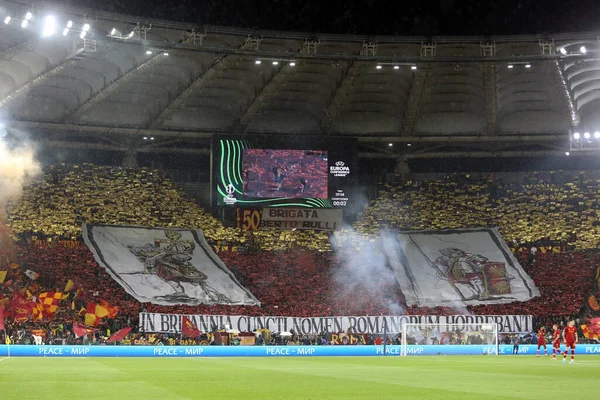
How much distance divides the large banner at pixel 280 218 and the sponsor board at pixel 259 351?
43.5ft

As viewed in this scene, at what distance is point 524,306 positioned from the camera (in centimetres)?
5191

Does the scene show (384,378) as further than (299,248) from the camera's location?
No

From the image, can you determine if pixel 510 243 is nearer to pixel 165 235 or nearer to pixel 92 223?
pixel 165 235

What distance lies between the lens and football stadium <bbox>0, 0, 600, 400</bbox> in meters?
43.6

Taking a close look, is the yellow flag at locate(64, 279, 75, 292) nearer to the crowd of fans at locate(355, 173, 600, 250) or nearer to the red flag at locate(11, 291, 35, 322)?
the red flag at locate(11, 291, 35, 322)

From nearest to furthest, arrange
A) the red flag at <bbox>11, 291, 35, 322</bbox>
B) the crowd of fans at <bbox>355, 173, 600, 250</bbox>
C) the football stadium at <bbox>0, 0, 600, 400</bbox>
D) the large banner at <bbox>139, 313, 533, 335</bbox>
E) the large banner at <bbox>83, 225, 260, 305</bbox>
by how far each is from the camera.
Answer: the red flag at <bbox>11, 291, 35, 322</bbox> → the football stadium at <bbox>0, 0, 600, 400</bbox> → the large banner at <bbox>139, 313, 533, 335</bbox> → the large banner at <bbox>83, 225, 260, 305</bbox> → the crowd of fans at <bbox>355, 173, 600, 250</bbox>

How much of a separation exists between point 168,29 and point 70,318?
16.4m

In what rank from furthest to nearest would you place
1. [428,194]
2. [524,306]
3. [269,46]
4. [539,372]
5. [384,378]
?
[428,194] → [524,306] → [269,46] → [539,372] → [384,378]

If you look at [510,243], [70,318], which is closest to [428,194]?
[510,243]

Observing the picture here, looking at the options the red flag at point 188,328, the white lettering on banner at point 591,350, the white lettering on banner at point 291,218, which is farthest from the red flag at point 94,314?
the white lettering on banner at point 591,350

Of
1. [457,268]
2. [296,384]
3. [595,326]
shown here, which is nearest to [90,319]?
[457,268]

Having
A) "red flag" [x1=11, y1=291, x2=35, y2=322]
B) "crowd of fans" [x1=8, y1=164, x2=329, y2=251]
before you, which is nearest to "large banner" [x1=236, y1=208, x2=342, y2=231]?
"crowd of fans" [x1=8, y1=164, x2=329, y2=251]

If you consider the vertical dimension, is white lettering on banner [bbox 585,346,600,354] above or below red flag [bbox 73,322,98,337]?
below

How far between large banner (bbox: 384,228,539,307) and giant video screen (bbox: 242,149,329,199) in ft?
26.5
